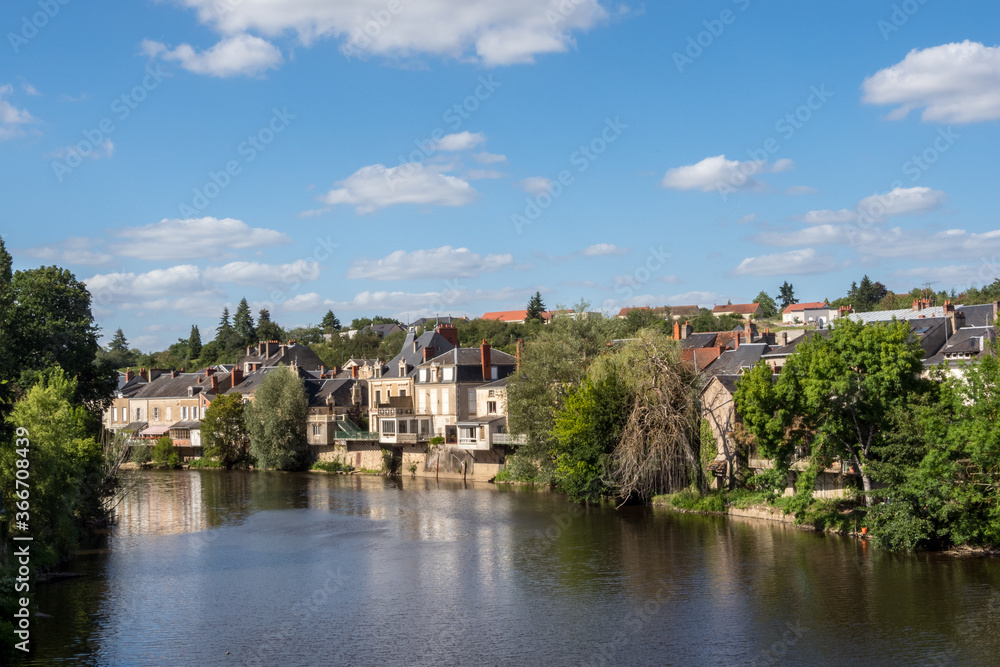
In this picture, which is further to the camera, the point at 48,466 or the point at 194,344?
the point at 194,344

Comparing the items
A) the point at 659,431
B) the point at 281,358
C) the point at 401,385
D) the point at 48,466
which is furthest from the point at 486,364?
the point at 48,466

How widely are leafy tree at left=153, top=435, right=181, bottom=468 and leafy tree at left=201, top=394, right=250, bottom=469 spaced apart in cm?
497

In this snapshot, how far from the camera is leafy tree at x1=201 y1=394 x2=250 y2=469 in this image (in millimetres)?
72188

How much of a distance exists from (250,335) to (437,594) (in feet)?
371

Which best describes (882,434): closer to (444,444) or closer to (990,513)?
(990,513)

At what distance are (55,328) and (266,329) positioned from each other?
3622 inches

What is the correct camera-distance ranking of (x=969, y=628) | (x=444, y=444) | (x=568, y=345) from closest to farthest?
(x=969, y=628), (x=568, y=345), (x=444, y=444)

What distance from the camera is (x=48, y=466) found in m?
28.9

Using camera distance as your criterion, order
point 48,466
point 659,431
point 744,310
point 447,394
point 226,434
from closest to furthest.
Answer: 1. point 48,466
2. point 659,431
3. point 447,394
4. point 226,434
5. point 744,310

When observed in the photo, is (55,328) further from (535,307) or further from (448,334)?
(535,307)

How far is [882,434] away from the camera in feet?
105

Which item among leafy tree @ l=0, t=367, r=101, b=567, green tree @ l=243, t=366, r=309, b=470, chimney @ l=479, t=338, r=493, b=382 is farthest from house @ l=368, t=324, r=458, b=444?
leafy tree @ l=0, t=367, r=101, b=567

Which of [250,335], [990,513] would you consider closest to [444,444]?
[990,513]

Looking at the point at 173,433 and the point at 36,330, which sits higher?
the point at 36,330
